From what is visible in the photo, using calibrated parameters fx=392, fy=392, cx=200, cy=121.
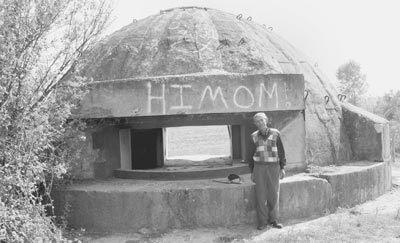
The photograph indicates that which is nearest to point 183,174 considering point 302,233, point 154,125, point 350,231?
point 154,125

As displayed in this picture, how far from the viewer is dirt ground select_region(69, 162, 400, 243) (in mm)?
4312

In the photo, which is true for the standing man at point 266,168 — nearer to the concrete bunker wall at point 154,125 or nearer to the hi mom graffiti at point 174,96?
the hi mom graffiti at point 174,96

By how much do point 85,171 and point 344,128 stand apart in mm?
4546

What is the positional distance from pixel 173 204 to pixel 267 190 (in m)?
1.18

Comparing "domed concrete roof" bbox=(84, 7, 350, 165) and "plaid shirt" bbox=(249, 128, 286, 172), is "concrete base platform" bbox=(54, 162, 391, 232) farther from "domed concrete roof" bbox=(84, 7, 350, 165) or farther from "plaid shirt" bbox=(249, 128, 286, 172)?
"domed concrete roof" bbox=(84, 7, 350, 165)

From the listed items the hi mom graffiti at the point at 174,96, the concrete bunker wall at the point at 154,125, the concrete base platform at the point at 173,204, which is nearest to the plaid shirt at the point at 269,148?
the concrete base platform at the point at 173,204

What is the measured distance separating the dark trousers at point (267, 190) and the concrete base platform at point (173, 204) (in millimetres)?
237

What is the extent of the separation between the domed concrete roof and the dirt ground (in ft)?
5.31

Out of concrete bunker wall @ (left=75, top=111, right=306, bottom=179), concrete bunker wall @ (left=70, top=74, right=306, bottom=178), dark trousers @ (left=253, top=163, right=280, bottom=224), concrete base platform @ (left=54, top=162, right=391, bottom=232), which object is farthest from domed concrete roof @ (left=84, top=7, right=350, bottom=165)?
dark trousers @ (left=253, top=163, right=280, bottom=224)

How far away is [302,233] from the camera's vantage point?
4.45 m

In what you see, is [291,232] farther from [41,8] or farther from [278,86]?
[41,8]

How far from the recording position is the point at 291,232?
4.47 metres

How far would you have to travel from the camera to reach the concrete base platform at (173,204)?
491cm

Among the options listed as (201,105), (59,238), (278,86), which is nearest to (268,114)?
(278,86)
